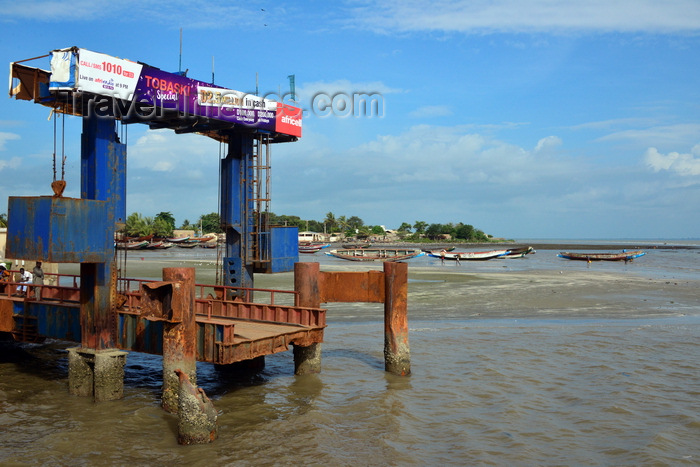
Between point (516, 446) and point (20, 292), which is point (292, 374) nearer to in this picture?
point (516, 446)

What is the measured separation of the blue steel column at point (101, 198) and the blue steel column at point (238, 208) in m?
4.32

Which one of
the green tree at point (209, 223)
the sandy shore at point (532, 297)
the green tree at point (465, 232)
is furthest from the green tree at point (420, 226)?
the sandy shore at point (532, 297)

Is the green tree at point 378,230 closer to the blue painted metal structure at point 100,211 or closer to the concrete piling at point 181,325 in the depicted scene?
the blue painted metal structure at point 100,211

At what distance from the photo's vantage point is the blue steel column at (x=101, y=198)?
1204cm

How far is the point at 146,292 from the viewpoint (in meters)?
9.93

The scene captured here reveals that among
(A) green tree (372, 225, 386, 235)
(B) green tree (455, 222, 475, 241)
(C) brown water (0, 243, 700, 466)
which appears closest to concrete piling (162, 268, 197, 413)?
(C) brown water (0, 243, 700, 466)

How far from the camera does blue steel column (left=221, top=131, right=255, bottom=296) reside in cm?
1681

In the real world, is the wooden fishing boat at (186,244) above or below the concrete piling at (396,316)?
above

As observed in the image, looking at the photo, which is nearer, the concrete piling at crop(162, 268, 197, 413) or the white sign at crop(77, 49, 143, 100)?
the concrete piling at crop(162, 268, 197, 413)

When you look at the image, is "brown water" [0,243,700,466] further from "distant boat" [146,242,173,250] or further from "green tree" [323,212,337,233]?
"green tree" [323,212,337,233]

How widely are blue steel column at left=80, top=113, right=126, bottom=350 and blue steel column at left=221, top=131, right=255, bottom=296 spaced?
4321mm

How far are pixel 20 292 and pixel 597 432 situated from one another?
1539cm

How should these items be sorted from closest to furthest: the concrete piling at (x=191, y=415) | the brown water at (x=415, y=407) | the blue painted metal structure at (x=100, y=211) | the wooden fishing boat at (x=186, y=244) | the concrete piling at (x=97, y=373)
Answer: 1. the brown water at (x=415, y=407)
2. the concrete piling at (x=191, y=415)
3. the blue painted metal structure at (x=100, y=211)
4. the concrete piling at (x=97, y=373)
5. the wooden fishing boat at (x=186, y=244)

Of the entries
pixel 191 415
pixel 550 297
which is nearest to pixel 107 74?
pixel 191 415
